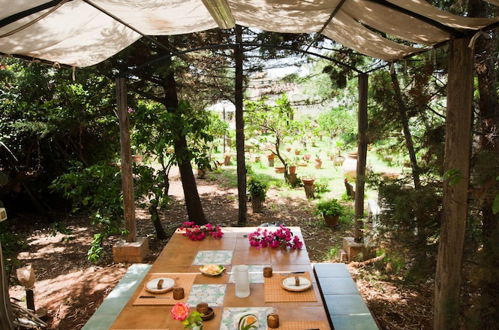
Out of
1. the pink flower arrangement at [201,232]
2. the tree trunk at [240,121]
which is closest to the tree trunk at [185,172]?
the tree trunk at [240,121]

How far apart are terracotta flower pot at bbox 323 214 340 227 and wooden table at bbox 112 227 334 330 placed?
257 cm

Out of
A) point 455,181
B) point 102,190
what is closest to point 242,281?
point 455,181

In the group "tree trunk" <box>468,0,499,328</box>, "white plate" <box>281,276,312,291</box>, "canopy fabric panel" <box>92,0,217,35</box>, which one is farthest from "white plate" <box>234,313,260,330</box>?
"canopy fabric panel" <box>92,0,217,35</box>

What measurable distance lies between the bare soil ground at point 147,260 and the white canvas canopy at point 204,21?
7.61 ft

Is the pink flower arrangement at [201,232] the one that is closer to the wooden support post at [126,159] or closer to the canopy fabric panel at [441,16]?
the wooden support post at [126,159]

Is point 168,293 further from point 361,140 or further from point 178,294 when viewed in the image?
point 361,140

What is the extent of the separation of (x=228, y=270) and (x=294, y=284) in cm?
54

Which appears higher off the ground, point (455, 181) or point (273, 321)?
point (455, 181)

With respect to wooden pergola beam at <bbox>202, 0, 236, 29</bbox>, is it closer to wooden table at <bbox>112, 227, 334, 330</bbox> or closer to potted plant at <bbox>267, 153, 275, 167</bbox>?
wooden table at <bbox>112, 227, 334, 330</bbox>

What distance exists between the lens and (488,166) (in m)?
2.25

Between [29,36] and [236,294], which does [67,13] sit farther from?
[236,294]

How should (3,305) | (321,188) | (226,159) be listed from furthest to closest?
1. (226,159)
2. (321,188)
3. (3,305)

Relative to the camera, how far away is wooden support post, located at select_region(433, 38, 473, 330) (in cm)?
214

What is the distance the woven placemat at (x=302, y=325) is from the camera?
1.84 metres
